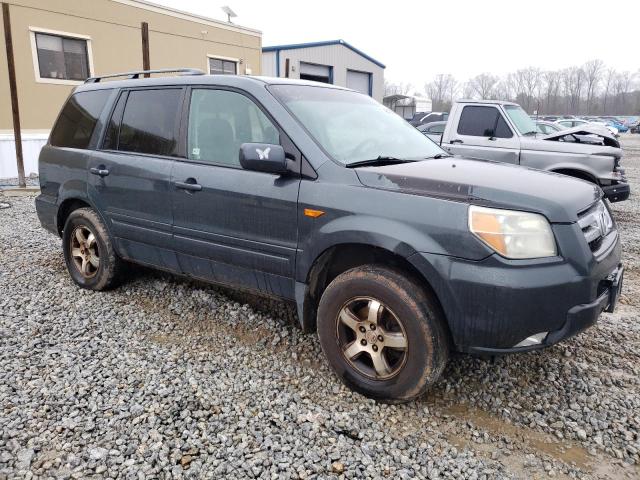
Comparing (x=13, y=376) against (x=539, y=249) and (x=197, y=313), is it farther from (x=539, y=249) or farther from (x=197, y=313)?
(x=539, y=249)

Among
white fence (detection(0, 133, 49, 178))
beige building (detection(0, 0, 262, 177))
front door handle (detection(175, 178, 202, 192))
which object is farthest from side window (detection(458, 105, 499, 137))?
white fence (detection(0, 133, 49, 178))

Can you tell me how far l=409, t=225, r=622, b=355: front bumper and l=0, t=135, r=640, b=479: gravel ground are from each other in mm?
539

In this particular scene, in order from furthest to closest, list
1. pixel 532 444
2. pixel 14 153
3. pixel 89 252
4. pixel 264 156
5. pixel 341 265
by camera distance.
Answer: pixel 14 153
pixel 89 252
pixel 341 265
pixel 264 156
pixel 532 444

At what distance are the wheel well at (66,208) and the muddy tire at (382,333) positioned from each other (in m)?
2.81

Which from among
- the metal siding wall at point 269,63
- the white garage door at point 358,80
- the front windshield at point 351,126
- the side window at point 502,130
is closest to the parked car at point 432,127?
the side window at point 502,130

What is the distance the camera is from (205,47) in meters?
17.5

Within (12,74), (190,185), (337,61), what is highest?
(337,61)

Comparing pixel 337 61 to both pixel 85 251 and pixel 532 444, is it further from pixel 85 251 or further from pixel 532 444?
pixel 532 444

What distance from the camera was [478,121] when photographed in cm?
822

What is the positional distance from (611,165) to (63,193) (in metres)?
7.22

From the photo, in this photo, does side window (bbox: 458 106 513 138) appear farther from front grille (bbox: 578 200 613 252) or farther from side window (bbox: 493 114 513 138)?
front grille (bbox: 578 200 613 252)

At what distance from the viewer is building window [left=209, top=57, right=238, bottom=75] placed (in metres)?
18.0

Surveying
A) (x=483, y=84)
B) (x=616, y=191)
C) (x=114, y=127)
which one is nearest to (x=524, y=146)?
(x=616, y=191)

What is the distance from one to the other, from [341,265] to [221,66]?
17.1 meters
